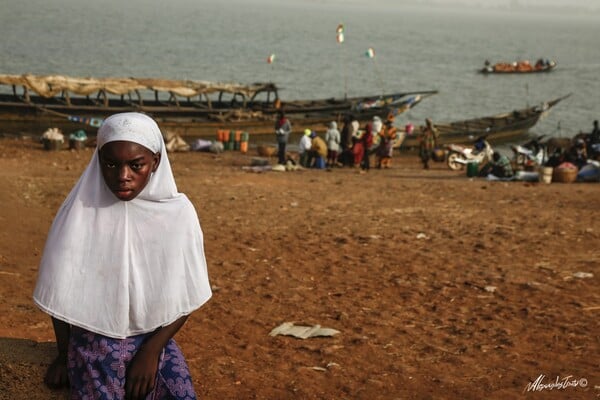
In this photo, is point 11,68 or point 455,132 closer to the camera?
point 455,132

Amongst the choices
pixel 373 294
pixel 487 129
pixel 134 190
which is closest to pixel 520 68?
pixel 487 129

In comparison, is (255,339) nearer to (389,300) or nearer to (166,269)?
(389,300)

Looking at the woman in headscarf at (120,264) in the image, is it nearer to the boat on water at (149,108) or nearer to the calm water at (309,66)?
the boat on water at (149,108)

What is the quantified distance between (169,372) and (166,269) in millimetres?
374

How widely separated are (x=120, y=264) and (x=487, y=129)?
2444 cm

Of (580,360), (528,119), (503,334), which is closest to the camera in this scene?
(580,360)

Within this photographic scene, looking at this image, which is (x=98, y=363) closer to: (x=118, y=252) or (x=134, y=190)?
(x=118, y=252)

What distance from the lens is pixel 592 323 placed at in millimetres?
6090

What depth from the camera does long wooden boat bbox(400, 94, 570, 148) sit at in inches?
962

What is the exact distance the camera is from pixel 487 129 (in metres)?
26.2

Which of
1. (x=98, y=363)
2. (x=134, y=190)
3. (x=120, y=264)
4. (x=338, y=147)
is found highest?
(x=134, y=190)

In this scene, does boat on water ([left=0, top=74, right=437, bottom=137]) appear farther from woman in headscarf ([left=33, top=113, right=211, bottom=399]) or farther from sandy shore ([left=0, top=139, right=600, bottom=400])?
woman in headscarf ([left=33, top=113, right=211, bottom=399])

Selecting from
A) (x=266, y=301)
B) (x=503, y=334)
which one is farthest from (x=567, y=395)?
(x=266, y=301)

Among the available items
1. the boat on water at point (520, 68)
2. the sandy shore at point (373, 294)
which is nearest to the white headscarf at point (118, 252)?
the sandy shore at point (373, 294)
